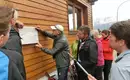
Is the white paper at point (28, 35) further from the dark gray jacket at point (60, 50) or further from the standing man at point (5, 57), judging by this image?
the standing man at point (5, 57)

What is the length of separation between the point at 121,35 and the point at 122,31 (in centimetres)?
5

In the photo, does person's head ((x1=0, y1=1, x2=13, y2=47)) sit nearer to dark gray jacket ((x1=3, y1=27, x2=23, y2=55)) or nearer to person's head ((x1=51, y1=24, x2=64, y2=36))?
dark gray jacket ((x1=3, y1=27, x2=23, y2=55))

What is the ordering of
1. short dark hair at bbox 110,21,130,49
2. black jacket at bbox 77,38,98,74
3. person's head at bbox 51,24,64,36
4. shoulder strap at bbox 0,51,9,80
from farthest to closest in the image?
1. person's head at bbox 51,24,64,36
2. black jacket at bbox 77,38,98,74
3. short dark hair at bbox 110,21,130,49
4. shoulder strap at bbox 0,51,9,80

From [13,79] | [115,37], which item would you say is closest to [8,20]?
[13,79]

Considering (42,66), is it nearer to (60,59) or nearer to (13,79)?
(60,59)

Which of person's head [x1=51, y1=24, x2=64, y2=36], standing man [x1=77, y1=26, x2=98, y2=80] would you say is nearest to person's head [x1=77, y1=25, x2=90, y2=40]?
standing man [x1=77, y1=26, x2=98, y2=80]

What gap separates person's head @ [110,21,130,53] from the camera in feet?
7.98

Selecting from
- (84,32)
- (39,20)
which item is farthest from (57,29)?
(84,32)

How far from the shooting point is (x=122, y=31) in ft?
8.05

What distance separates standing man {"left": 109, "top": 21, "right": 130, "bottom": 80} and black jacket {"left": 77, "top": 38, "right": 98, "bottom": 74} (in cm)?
280

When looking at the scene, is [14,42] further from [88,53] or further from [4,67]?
[88,53]

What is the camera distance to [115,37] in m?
2.57

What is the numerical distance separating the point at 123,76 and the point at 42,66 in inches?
160

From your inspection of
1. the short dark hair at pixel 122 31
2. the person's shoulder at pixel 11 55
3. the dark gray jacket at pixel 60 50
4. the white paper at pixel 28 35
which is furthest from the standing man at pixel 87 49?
the person's shoulder at pixel 11 55
